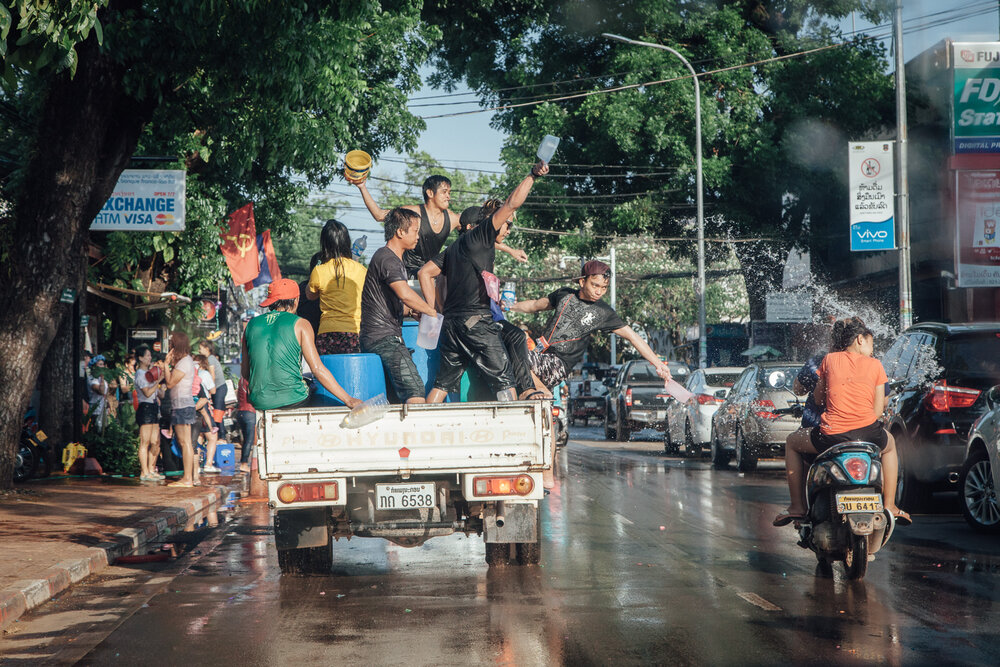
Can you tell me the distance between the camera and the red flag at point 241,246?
21.5 m

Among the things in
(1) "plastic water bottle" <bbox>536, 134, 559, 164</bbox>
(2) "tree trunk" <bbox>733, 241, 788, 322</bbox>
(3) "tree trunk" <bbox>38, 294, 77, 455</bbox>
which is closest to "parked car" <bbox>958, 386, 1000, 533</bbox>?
(1) "plastic water bottle" <bbox>536, 134, 559, 164</bbox>

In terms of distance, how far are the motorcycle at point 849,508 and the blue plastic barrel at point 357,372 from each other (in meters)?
3.25

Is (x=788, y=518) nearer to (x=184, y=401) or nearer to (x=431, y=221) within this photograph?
(x=431, y=221)

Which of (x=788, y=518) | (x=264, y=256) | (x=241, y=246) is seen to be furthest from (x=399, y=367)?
(x=264, y=256)

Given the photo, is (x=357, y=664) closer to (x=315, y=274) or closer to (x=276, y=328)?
(x=276, y=328)

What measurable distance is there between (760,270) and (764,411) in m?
20.5

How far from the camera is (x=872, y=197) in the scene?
20.7m

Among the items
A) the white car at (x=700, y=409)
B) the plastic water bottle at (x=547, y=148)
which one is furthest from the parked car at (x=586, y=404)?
the plastic water bottle at (x=547, y=148)

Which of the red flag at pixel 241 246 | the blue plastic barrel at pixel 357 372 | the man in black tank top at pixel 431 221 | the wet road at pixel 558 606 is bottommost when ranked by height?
the wet road at pixel 558 606

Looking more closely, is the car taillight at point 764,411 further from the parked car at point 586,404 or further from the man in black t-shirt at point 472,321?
the parked car at point 586,404

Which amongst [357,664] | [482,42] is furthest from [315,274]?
[482,42]

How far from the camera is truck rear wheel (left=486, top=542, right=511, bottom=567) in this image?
8711 mm

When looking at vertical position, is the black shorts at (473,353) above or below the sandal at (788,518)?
above

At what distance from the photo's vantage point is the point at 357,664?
569 centimetres
